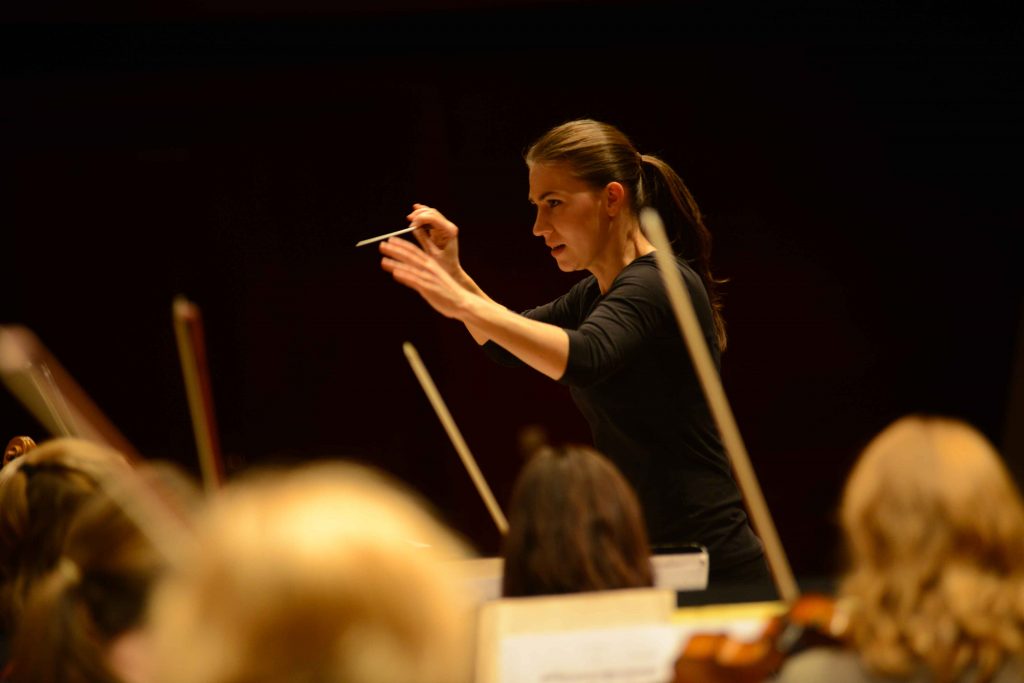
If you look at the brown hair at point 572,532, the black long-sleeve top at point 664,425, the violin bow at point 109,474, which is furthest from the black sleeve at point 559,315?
the brown hair at point 572,532

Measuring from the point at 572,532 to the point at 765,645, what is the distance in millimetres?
264

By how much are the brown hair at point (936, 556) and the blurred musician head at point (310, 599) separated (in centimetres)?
51

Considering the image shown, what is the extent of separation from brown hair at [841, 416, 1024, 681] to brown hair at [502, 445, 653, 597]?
9.9 inches

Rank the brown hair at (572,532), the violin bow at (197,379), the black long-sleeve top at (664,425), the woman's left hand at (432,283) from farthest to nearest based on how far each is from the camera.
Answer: the black long-sleeve top at (664,425), the woman's left hand at (432,283), the violin bow at (197,379), the brown hair at (572,532)

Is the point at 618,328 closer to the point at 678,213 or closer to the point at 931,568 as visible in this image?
the point at 678,213

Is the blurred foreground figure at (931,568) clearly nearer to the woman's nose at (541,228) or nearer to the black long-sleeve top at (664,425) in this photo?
the black long-sleeve top at (664,425)

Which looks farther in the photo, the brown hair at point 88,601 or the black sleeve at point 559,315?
the black sleeve at point 559,315

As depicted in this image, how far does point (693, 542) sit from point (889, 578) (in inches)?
27.2

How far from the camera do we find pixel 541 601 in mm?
1217

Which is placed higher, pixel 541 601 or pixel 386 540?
pixel 386 540

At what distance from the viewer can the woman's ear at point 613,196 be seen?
2033mm

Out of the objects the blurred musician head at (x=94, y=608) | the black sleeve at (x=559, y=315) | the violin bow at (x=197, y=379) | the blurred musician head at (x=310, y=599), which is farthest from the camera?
the black sleeve at (x=559, y=315)

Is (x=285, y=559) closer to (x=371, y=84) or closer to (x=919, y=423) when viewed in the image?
(x=919, y=423)

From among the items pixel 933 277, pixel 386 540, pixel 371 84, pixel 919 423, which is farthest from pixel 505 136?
pixel 386 540
